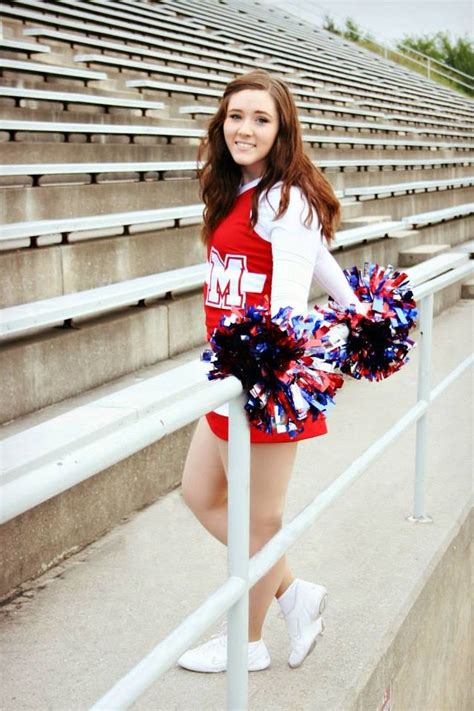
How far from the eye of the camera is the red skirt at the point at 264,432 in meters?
1.86

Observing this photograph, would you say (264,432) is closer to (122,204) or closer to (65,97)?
(122,204)

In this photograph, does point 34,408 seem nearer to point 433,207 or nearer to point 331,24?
point 433,207

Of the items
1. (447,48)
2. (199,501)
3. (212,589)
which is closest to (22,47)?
(212,589)

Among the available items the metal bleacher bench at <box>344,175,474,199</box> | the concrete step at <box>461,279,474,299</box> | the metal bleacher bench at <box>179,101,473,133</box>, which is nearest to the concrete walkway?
the concrete step at <box>461,279,474,299</box>

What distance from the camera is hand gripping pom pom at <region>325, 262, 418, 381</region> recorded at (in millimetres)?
2064

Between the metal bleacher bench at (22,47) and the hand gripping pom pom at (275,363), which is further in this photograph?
the metal bleacher bench at (22,47)

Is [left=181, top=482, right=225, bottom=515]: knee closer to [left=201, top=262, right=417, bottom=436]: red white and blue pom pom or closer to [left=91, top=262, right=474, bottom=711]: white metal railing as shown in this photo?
[left=91, top=262, right=474, bottom=711]: white metal railing

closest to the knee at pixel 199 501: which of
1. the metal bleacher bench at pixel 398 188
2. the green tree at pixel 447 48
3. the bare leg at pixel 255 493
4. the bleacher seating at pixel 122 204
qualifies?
the bare leg at pixel 255 493

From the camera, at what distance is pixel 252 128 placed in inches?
75.2

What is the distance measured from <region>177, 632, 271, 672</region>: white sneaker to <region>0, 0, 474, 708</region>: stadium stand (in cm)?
57

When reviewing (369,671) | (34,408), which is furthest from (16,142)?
(369,671)

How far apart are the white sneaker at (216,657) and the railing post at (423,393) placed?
1.08 m

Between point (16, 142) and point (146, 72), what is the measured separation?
544cm

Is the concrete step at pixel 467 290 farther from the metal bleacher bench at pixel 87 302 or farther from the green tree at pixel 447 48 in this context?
the green tree at pixel 447 48
